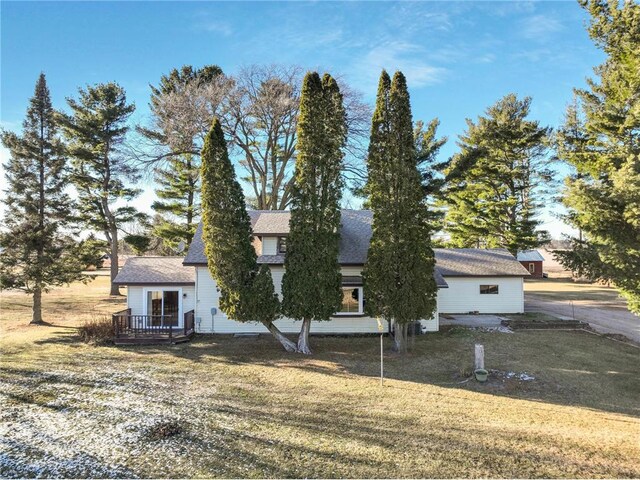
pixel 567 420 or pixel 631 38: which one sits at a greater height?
pixel 631 38

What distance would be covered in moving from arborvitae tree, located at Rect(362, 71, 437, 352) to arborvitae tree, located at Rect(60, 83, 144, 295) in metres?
20.8

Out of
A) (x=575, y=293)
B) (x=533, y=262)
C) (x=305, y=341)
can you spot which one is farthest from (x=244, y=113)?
(x=533, y=262)

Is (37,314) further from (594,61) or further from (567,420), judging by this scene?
(594,61)

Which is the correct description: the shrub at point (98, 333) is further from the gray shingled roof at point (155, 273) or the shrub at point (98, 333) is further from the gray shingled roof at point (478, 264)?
the gray shingled roof at point (478, 264)

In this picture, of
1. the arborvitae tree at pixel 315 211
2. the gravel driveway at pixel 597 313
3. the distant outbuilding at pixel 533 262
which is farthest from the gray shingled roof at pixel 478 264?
the distant outbuilding at pixel 533 262

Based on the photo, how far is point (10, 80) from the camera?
13.4m

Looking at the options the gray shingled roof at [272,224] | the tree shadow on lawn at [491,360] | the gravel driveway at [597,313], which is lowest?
the tree shadow on lawn at [491,360]

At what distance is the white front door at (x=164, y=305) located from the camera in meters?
16.5

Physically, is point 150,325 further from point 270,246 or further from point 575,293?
point 575,293

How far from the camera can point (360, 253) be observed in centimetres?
1648

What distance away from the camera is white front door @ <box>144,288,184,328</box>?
16.5 m

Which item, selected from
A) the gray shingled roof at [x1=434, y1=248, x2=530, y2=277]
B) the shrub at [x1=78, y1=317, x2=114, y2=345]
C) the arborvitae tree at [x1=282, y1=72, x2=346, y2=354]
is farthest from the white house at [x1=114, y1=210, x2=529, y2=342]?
the gray shingled roof at [x1=434, y1=248, x2=530, y2=277]

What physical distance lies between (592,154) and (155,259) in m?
19.5

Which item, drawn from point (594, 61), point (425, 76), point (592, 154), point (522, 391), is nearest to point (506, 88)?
point (594, 61)
